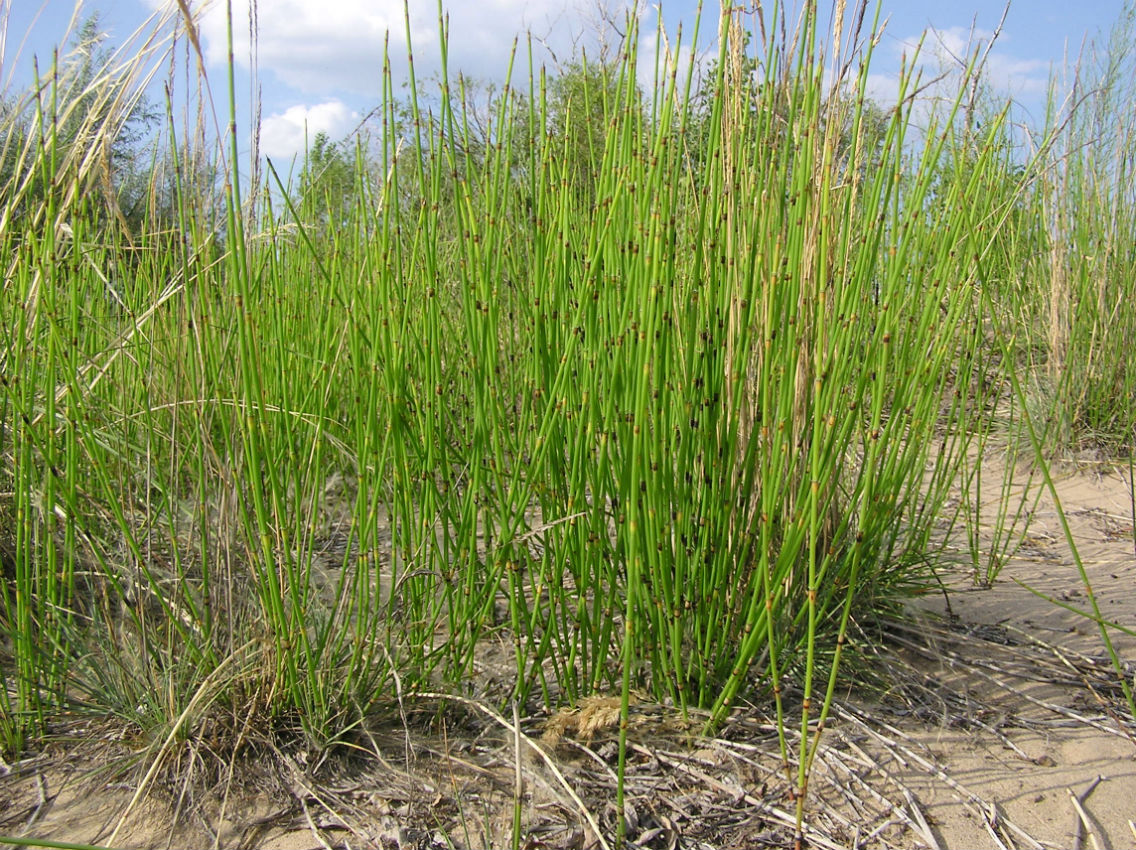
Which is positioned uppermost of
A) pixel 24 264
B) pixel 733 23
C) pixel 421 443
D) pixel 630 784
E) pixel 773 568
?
pixel 733 23

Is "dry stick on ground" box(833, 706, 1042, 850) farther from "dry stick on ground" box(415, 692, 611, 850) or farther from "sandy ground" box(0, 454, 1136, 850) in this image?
"dry stick on ground" box(415, 692, 611, 850)

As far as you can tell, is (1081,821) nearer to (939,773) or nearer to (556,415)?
(939,773)

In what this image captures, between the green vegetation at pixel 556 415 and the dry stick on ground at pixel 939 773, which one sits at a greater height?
the green vegetation at pixel 556 415

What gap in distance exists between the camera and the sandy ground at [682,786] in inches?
47.1

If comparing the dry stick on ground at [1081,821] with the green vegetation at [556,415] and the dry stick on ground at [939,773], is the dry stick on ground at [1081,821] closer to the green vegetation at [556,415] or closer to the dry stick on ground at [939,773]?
the dry stick on ground at [939,773]

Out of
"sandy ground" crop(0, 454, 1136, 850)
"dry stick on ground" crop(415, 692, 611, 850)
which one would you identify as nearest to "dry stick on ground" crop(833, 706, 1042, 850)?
A: "sandy ground" crop(0, 454, 1136, 850)

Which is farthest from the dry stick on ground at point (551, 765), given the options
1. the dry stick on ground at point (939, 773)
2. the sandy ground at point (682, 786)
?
the dry stick on ground at point (939, 773)

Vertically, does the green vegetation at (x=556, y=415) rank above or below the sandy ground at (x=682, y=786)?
above

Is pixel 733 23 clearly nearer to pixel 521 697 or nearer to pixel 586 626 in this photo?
pixel 586 626

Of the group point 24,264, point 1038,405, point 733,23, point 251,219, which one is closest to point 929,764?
point 733,23

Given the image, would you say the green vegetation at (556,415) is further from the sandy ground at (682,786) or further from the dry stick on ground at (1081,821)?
the dry stick on ground at (1081,821)

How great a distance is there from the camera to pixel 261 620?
4.41 feet

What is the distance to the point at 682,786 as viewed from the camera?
1.29 m

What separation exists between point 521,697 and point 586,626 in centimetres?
17
